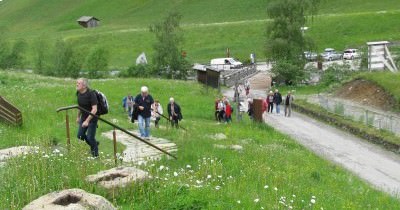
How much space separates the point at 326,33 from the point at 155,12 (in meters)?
49.9

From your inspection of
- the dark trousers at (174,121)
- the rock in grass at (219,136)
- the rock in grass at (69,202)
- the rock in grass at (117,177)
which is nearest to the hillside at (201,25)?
the dark trousers at (174,121)

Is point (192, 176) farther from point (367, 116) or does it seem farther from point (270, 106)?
point (270, 106)

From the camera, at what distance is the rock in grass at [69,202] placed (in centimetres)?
816

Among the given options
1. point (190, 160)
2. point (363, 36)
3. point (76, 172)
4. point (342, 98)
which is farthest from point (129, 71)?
point (76, 172)

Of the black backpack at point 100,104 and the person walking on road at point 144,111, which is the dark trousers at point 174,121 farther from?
the black backpack at point 100,104

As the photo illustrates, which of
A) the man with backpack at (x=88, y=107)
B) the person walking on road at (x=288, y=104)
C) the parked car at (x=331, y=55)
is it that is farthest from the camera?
the parked car at (x=331, y=55)

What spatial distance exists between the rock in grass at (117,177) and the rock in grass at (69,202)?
115 cm

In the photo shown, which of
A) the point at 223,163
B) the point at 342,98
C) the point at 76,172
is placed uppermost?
the point at 76,172

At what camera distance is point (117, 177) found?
10266 millimetres

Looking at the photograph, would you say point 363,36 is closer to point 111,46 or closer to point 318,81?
point 318,81

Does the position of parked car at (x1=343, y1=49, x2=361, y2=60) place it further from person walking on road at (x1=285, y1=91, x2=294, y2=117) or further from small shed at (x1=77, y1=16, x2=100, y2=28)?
small shed at (x1=77, y1=16, x2=100, y2=28)

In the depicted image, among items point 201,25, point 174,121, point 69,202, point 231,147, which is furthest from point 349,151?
point 201,25

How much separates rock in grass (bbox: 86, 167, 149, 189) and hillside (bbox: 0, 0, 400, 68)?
55.2 m

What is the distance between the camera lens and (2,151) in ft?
42.7
